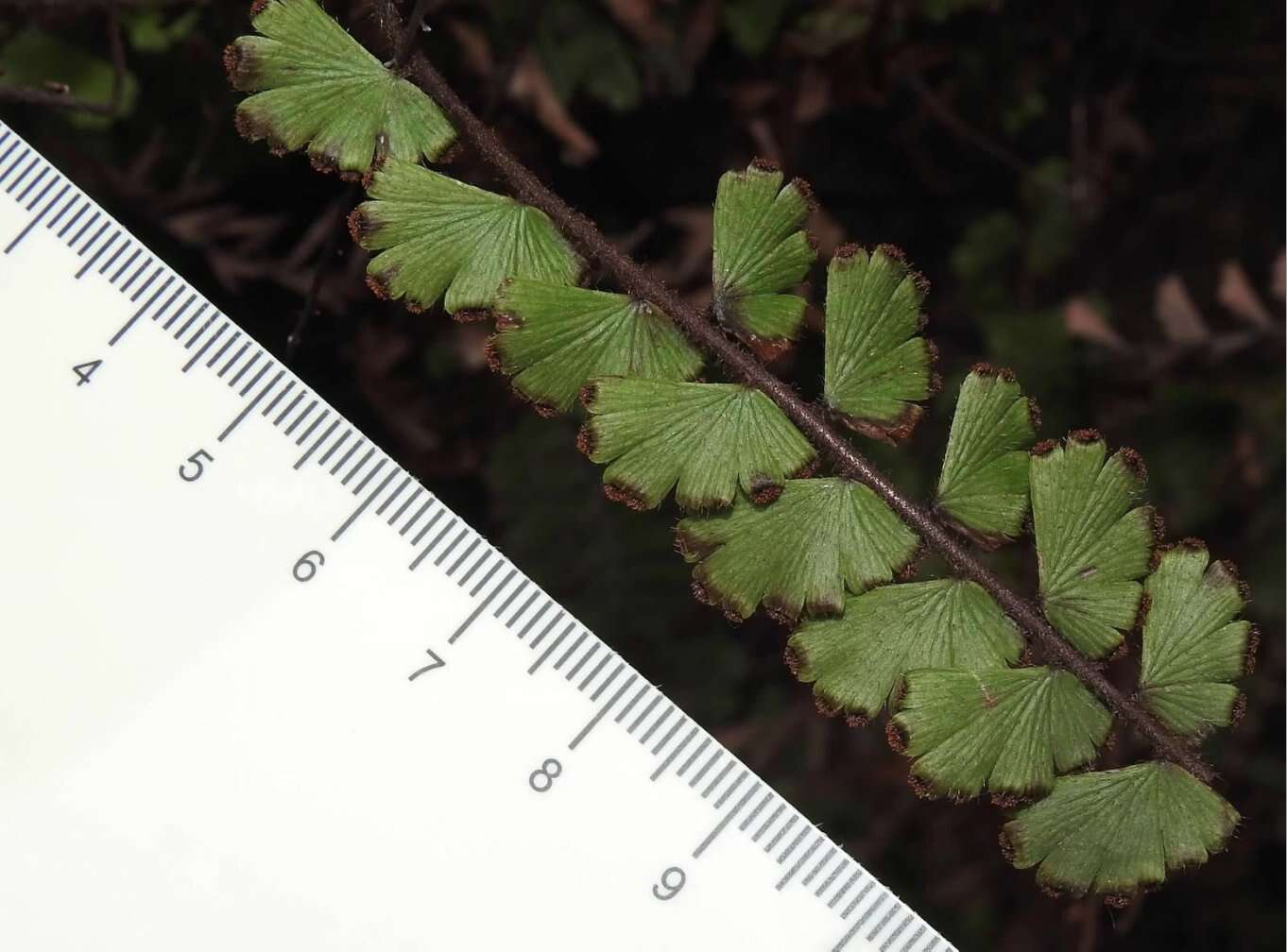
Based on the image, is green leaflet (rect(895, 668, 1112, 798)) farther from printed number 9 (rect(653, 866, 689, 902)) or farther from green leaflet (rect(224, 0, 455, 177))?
green leaflet (rect(224, 0, 455, 177))

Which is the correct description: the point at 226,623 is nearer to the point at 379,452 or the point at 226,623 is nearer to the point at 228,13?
the point at 379,452

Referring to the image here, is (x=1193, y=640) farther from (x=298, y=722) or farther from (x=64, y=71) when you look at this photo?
(x=64, y=71)

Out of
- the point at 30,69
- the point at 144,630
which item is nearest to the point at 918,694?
the point at 144,630

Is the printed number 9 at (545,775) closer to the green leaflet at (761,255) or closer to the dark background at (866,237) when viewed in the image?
the green leaflet at (761,255)

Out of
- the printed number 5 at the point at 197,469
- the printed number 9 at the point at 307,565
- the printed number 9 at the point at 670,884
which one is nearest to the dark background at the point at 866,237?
the printed number 5 at the point at 197,469

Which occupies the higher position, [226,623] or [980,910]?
[980,910]

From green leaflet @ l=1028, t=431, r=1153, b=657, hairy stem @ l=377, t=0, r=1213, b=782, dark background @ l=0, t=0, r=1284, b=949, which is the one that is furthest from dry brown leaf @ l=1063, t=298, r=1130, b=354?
hairy stem @ l=377, t=0, r=1213, b=782
